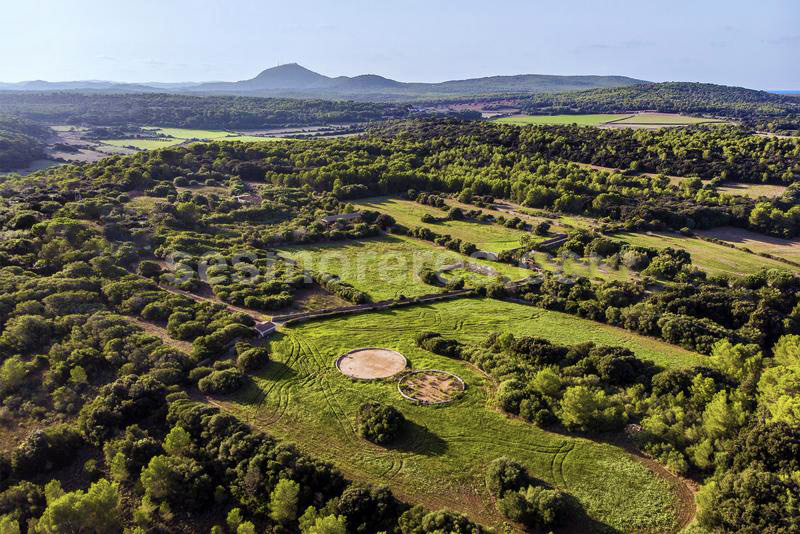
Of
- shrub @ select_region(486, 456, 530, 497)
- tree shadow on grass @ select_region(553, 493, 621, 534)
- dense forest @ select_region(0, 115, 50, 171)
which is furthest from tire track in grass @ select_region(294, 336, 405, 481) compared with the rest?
dense forest @ select_region(0, 115, 50, 171)

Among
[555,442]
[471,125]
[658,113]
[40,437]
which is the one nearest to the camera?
[40,437]

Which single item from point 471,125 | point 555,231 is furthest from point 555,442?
point 471,125

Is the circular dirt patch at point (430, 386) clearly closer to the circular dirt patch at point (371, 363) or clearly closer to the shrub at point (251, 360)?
the circular dirt patch at point (371, 363)

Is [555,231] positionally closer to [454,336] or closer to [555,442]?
[454,336]

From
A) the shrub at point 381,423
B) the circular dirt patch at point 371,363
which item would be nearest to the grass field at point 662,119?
the circular dirt patch at point 371,363

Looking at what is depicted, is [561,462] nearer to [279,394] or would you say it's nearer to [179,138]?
[279,394]

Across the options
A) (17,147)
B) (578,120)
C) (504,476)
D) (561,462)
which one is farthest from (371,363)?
(578,120)

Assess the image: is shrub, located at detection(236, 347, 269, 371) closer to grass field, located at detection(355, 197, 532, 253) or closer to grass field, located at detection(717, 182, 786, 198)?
grass field, located at detection(355, 197, 532, 253)
